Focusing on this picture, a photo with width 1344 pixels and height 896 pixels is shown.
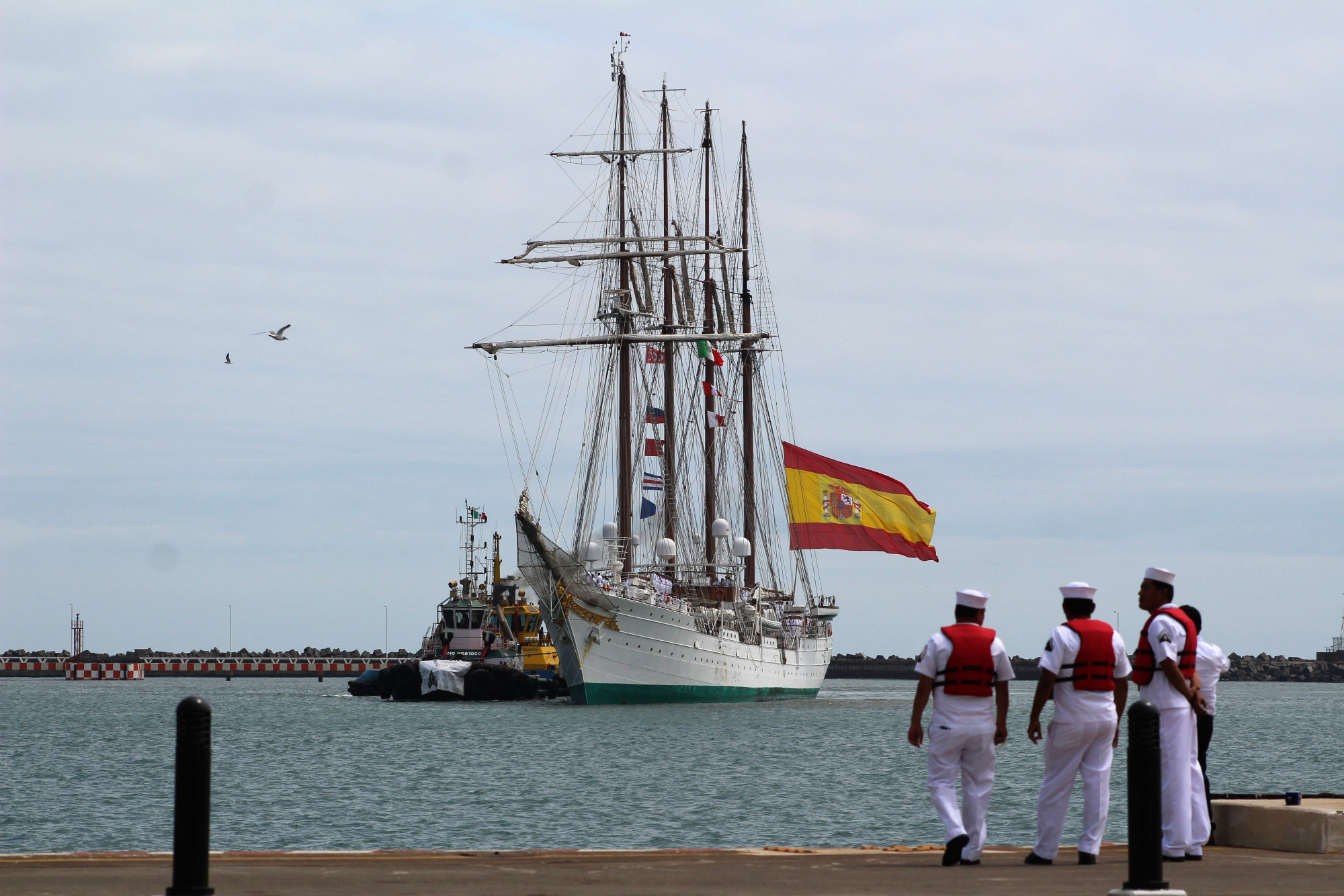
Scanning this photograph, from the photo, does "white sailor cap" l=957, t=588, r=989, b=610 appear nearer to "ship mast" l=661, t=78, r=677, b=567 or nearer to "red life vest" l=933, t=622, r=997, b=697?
"red life vest" l=933, t=622, r=997, b=697

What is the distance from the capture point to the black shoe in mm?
10547

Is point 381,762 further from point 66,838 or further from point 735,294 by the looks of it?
point 735,294

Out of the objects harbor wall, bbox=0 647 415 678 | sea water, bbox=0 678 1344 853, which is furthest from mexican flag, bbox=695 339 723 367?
harbor wall, bbox=0 647 415 678

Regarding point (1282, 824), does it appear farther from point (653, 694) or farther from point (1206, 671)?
point (653, 694)

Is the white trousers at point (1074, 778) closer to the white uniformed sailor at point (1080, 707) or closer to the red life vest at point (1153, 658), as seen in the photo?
the white uniformed sailor at point (1080, 707)

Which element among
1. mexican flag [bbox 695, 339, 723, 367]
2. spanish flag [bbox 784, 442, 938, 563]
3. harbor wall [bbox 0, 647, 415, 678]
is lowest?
harbor wall [bbox 0, 647, 415, 678]

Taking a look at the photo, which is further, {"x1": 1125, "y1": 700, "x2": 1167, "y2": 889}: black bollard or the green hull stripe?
the green hull stripe

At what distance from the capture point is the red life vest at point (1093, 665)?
35.6ft

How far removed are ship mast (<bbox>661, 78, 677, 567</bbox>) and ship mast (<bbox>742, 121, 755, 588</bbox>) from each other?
5.97 meters

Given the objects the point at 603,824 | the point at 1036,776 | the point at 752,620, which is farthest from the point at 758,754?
the point at 752,620

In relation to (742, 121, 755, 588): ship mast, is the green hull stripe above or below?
below

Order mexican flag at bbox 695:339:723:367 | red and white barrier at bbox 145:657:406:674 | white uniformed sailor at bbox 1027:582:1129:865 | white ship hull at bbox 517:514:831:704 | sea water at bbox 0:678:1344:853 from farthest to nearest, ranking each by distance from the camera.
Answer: red and white barrier at bbox 145:657:406:674 < mexican flag at bbox 695:339:723:367 < white ship hull at bbox 517:514:831:704 < sea water at bbox 0:678:1344:853 < white uniformed sailor at bbox 1027:582:1129:865

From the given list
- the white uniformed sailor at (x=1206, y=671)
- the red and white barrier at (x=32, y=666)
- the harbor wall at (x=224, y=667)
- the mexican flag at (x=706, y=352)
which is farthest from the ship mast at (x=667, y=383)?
the red and white barrier at (x=32, y=666)

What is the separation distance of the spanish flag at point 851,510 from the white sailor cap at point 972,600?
2100 inches
